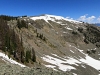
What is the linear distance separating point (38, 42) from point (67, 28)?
5748 centimetres

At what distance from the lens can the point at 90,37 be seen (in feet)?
460

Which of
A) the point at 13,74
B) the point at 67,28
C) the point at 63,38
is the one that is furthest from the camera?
the point at 67,28

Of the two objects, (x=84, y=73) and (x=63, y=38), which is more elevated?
(x=63, y=38)

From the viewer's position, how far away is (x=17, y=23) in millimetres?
92812

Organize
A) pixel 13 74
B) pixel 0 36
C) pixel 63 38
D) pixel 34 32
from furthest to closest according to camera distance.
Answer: pixel 63 38 → pixel 34 32 → pixel 0 36 → pixel 13 74

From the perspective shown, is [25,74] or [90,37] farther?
[90,37]

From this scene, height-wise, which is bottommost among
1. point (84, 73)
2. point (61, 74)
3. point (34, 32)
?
point (84, 73)

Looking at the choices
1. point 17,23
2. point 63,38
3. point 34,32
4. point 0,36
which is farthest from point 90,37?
point 0,36

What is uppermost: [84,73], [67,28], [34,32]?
[67,28]

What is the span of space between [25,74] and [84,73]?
1850 inches

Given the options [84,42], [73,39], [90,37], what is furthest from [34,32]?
[90,37]

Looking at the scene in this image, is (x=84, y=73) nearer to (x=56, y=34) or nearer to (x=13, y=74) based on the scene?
(x=13, y=74)

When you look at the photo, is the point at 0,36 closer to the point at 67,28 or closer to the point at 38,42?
the point at 38,42

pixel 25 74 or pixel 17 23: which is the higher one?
pixel 17 23
